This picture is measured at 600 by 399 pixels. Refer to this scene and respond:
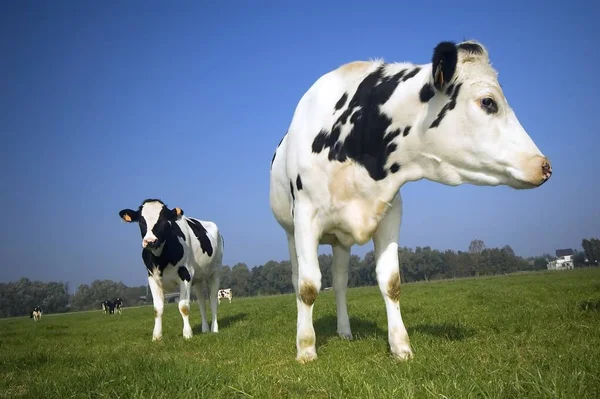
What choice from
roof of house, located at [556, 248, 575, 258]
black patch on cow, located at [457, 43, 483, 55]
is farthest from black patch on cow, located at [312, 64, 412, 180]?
roof of house, located at [556, 248, 575, 258]

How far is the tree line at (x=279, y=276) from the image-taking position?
105m

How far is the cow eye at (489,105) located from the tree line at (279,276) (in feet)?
336

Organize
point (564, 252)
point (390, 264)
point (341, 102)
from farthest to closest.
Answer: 1. point (564, 252)
2. point (341, 102)
3. point (390, 264)

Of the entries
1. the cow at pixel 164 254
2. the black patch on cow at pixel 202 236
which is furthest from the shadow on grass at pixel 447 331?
the black patch on cow at pixel 202 236

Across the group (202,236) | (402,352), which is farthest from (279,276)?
(402,352)

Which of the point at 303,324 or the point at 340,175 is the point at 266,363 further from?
the point at 340,175

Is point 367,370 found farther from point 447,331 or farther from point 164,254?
point 164,254

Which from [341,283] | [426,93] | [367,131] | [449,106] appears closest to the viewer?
[449,106]

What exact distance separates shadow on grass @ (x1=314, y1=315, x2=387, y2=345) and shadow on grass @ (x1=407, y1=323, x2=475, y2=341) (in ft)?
1.82

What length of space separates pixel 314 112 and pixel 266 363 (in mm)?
2931

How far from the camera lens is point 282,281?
4761 inches

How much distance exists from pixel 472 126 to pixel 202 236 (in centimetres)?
978

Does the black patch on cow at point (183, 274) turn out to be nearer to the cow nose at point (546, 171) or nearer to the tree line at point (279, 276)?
the cow nose at point (546, 171)

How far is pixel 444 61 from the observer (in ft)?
14.0
